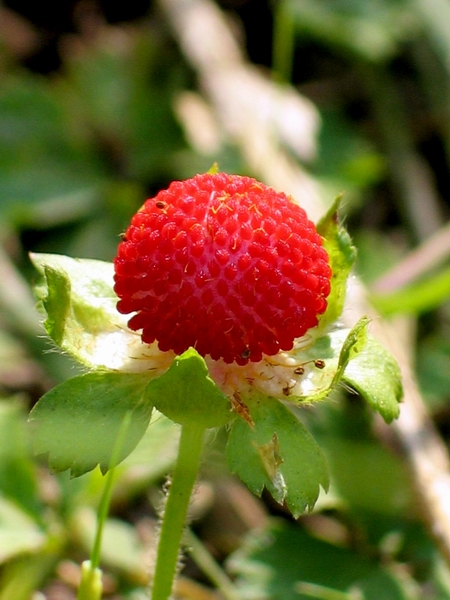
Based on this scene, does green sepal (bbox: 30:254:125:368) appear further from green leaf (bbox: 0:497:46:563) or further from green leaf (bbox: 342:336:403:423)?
green leaf (bbox: 0:497:46:563)

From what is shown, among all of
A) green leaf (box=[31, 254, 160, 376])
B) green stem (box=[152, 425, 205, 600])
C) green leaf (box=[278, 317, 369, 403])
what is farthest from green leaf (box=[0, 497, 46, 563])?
green leaf (box=[278, 317, 369, 403])

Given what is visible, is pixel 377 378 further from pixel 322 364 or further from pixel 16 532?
pixel 16 532

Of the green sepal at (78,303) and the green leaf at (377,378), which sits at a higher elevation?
the green leaf at (377,378)

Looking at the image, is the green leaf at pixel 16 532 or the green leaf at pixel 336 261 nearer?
the green leaf at pixel 336 261

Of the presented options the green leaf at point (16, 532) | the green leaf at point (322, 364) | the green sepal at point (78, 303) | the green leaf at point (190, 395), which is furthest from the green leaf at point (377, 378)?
the green leaf at point (16, 532)

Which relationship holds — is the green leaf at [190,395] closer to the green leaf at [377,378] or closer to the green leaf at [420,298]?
the green leaf at [377,378]

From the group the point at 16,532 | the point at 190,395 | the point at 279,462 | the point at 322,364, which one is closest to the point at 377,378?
the point at 322,364
